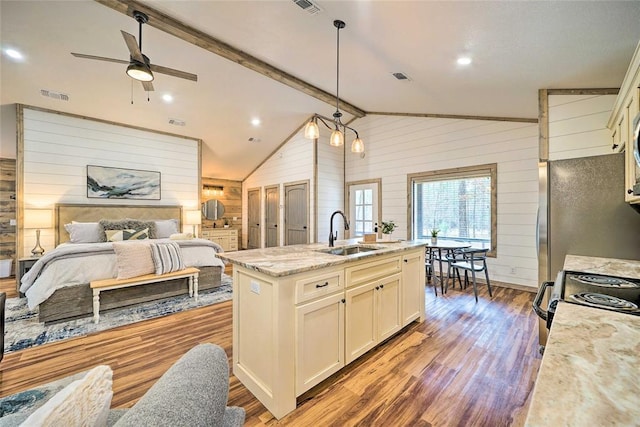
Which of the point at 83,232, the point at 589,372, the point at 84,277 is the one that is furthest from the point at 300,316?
the point at 83,232

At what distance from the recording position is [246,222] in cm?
870

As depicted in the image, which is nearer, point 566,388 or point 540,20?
point 566,388

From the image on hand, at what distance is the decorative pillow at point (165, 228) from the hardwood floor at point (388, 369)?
2.55 m

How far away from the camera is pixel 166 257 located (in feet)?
12.0

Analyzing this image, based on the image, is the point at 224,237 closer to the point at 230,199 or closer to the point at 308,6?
the point at 230,199

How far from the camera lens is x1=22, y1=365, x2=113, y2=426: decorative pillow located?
0.54 metres

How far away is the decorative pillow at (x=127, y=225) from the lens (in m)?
4.77

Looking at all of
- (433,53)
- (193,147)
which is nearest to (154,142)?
(193,147)

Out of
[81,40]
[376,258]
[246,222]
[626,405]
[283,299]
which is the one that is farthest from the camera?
[246,222]

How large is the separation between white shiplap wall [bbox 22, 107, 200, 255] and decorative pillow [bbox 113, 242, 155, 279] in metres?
2.50

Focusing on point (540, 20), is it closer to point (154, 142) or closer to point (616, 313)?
point (616, 313)

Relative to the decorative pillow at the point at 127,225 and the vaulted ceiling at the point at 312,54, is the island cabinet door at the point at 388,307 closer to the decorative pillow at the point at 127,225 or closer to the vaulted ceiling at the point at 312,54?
the vaulted ceiling at the point at 312,54

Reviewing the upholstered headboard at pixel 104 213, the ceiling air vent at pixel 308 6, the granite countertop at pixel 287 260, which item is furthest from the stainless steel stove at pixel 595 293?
the upholstered headboard at pixel 104 213

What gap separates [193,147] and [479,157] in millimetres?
5952
